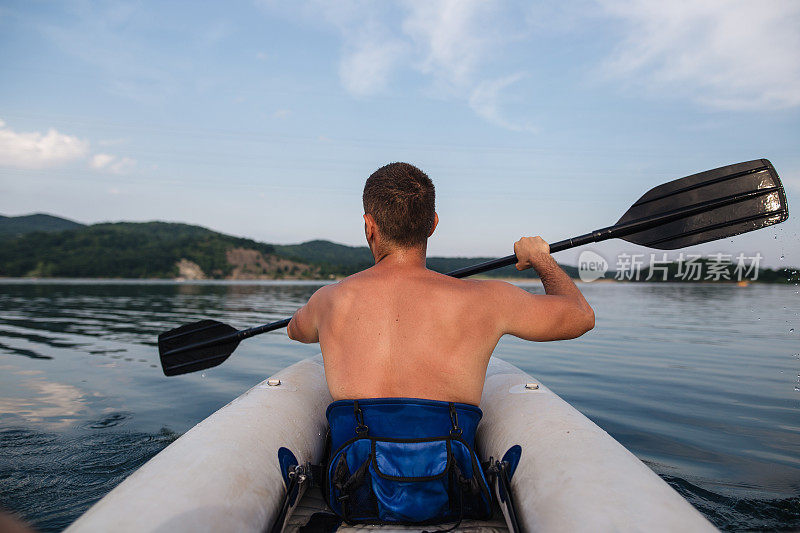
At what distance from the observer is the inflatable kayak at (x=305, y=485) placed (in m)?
1.77

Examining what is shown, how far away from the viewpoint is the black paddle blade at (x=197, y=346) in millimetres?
4996

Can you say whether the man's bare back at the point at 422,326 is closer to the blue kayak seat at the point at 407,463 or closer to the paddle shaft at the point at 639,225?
the blue kayak seat at the point at 407,463

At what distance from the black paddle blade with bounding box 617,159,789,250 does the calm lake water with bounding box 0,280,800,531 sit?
191cm

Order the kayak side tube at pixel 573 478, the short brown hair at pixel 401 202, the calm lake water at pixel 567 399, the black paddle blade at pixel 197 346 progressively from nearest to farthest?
the kayak side tube at pixel 573 478
the short brown hair at pixel 401 202
the calm lake water at pixel 567 399
the black paddle blade at pixel 197 346

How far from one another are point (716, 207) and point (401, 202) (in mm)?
2876

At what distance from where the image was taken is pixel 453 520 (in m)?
2.20

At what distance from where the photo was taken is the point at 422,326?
2092 millimetres

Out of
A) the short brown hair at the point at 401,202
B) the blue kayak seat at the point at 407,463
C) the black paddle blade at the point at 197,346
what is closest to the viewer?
the blue kayak seat at the point at 407,463

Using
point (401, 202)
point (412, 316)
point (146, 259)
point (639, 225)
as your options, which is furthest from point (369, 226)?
point (146, 259)

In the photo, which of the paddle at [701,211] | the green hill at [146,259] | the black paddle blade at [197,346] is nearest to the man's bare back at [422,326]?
the paddle at [701,211]

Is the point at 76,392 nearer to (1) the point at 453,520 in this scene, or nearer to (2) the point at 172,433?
(2) the point at 172,433

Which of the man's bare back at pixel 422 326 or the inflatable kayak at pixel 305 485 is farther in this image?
the man's bare back at pixel 422 326

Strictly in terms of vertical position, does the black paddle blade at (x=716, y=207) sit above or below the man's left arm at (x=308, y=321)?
above

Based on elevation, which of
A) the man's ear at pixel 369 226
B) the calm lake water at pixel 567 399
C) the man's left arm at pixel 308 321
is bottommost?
the calm lake water at pixel 567 399
